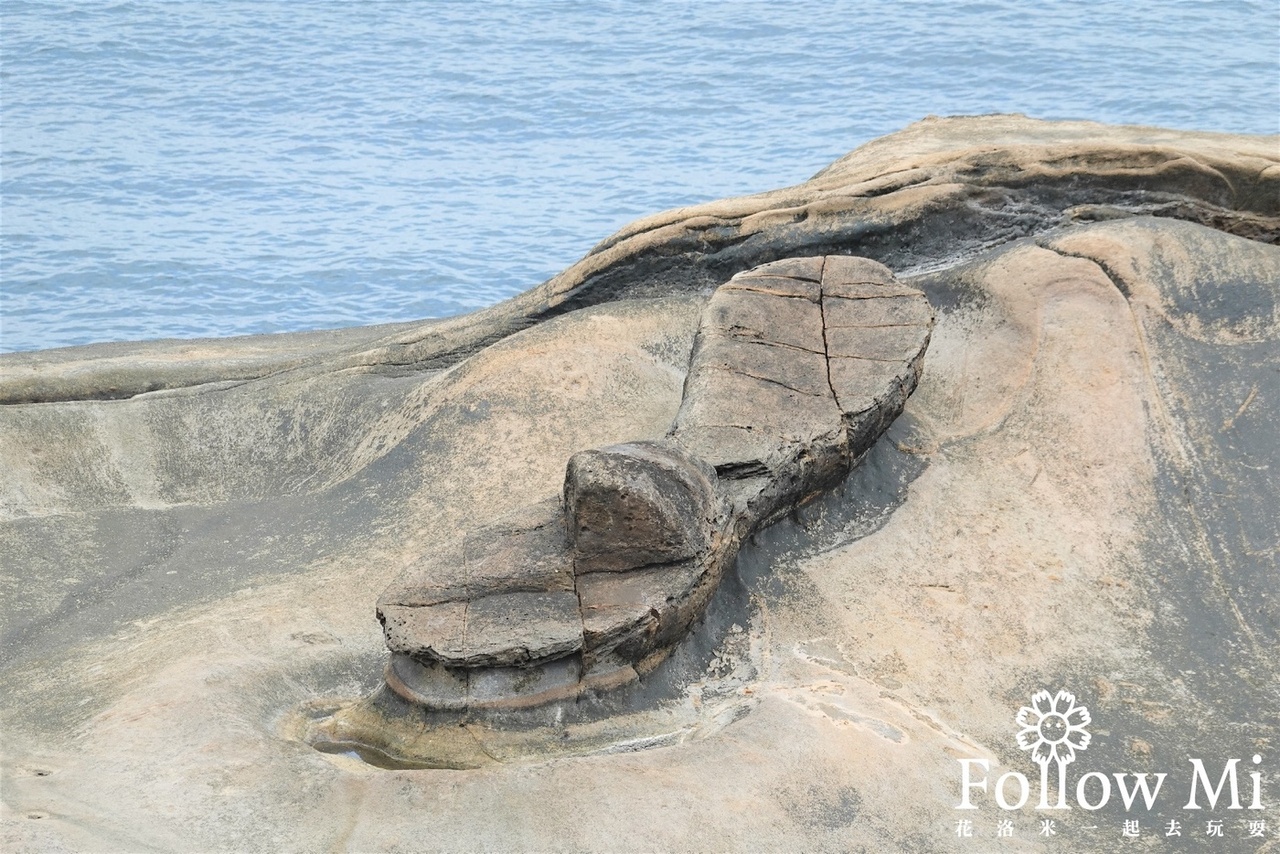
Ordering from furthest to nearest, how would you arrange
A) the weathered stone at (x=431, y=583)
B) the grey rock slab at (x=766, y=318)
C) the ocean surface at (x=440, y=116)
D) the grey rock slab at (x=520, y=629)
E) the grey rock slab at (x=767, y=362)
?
the ocean surface at (x=440, y=116)
the grey rock slab at (x=766, y=318)
the grey rock slab at (x=767, y=362)
the weathered stone at (x=431, y=583)
the grey rock slab at (x=520, y=629)

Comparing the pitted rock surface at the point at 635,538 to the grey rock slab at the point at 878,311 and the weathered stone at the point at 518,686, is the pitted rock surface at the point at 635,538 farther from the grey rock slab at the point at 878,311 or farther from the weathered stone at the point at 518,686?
the grey rock slab at the point at 878,311

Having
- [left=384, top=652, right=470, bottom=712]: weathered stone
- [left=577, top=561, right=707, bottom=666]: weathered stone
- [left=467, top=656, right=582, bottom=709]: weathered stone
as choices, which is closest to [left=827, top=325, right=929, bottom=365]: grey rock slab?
[left=577, top=561, right=707, bottom=666]: weathered stone

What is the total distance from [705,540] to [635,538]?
17 cm

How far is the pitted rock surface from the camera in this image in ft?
10.2

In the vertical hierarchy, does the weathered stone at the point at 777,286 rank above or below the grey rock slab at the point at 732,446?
above

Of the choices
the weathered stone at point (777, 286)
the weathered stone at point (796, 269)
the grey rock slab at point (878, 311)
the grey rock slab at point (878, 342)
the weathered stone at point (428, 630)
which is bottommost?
the weathered stone at point (428, 630)

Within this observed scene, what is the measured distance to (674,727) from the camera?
3.14m

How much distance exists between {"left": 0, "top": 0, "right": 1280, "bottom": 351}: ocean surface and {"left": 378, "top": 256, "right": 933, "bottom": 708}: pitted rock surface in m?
5.15

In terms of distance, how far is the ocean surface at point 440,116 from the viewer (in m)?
8.94

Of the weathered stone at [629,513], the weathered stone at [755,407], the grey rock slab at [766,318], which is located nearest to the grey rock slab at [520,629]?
the weathered stone at [629,513]

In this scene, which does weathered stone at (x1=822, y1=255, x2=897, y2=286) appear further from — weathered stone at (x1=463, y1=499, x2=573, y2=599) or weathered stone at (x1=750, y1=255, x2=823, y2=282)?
weathered stone at (x1=463, y1=499, x2=573, y2=599)

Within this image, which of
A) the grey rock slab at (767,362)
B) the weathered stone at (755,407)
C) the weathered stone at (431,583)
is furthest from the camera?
the grey rock slab at (767,362)

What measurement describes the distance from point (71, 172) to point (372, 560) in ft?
23.3

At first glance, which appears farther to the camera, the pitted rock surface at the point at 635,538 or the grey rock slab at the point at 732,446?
the grey rock slab at the point at 732,446
